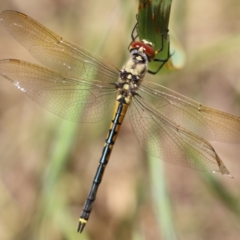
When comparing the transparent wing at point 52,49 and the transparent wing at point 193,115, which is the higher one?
the transparent wing at point 52,49

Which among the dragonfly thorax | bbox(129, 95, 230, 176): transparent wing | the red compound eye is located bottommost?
bbox(129, 95, 230, 176): transparent wing

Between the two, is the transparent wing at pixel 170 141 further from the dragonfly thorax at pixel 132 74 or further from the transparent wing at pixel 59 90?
the transparent wing at pixel 59 90

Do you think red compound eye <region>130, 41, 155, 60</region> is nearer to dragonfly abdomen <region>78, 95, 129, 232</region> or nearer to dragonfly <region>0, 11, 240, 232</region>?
dragonfly <region>0, 11, 240, 232</region>

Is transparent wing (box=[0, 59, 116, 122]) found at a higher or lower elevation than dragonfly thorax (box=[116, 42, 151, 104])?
lower

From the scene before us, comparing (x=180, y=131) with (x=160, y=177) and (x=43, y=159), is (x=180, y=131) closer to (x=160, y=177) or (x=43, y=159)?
(x=160, y=177)

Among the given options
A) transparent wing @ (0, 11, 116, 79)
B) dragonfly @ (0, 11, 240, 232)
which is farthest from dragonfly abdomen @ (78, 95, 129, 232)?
transparent wing @ (0, 11, 116, 79)

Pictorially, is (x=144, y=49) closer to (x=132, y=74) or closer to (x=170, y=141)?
(x=132, y=74)

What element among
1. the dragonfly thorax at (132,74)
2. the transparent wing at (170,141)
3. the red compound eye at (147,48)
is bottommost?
the transparent wing at (170,141)

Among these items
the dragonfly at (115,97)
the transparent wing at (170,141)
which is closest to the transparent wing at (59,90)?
the dragonfly at (115,97)
